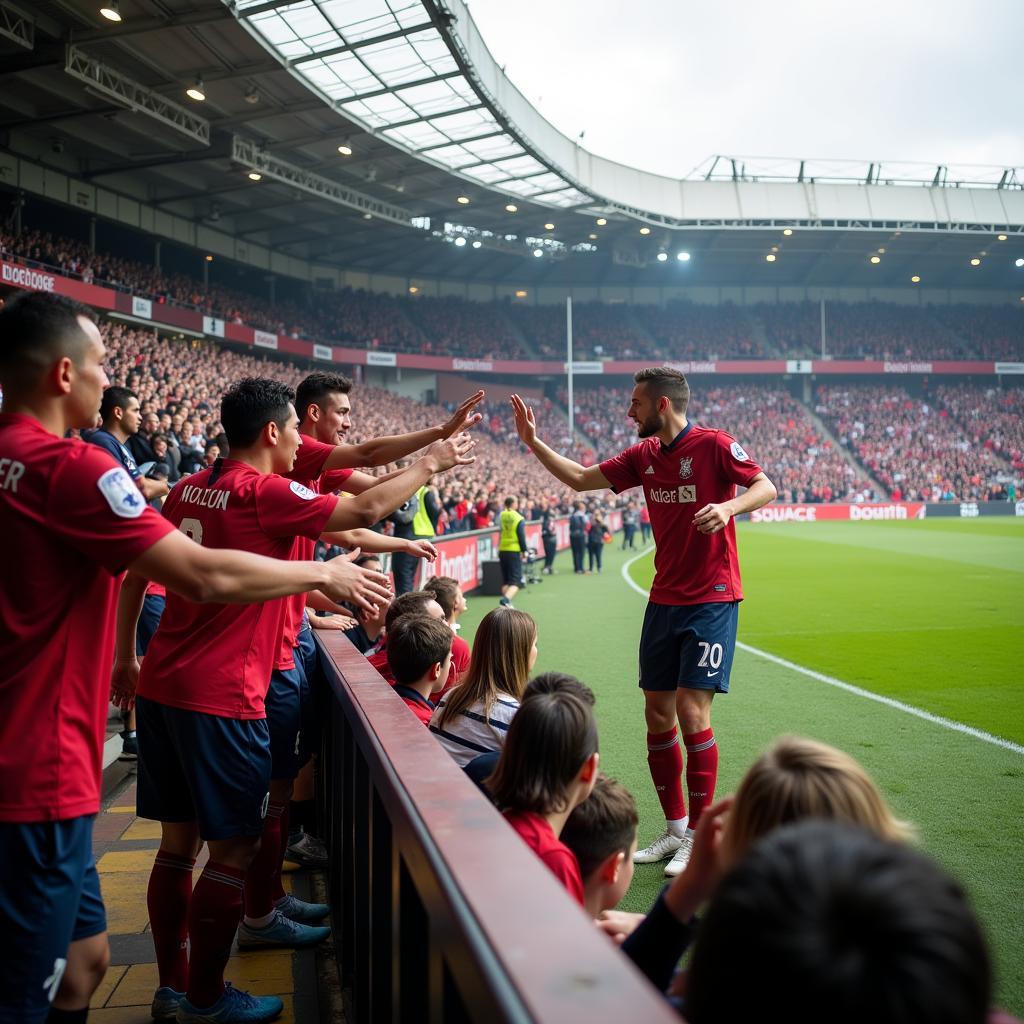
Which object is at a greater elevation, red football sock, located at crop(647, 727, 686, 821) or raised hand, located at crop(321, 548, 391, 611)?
raised hand, located at crop(321, 548, 391, 611)

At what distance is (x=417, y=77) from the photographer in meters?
27.1

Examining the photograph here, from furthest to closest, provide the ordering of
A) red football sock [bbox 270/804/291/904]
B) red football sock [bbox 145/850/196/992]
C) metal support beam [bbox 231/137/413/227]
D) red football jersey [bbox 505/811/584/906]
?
metal support beam [bbox 231/137/413/227], red football sock [bbox 270/804/291/904], red football sock [bbox 145/850/196/992], red football jersey [bbox 505/811/584/906]

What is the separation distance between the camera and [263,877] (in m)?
3.65

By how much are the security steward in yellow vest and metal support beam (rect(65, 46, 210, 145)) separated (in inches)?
594

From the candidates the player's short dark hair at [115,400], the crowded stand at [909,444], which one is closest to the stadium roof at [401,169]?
the crowded stand at [909,444]

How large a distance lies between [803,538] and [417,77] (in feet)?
66.7

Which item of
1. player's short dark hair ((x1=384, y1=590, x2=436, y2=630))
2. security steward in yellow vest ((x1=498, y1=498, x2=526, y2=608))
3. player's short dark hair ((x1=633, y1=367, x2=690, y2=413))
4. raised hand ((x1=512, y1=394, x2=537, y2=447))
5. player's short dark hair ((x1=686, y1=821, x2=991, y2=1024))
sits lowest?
security steward in yellow vest ((x1=498, y1=498, x2=526, y2=608))

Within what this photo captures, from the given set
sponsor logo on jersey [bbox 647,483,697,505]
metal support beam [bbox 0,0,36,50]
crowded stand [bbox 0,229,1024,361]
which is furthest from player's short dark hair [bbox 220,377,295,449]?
crowded stand [bbox 0,229,1024,361]

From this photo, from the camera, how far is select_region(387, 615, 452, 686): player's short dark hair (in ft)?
13.6

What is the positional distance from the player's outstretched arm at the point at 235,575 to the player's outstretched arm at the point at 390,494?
1.57 ft

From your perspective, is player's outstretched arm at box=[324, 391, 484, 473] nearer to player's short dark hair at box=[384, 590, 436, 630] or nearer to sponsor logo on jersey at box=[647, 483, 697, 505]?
player's short dark hair at box=[384, 590, 436, 630]

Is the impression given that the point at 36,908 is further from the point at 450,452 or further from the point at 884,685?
the point at 884,685

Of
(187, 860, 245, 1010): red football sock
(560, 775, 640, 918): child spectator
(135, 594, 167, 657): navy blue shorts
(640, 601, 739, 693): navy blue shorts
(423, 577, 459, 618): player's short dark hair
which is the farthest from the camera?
(135, 594, 167, 657): navy blue shorts

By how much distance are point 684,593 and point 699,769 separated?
0.93m
